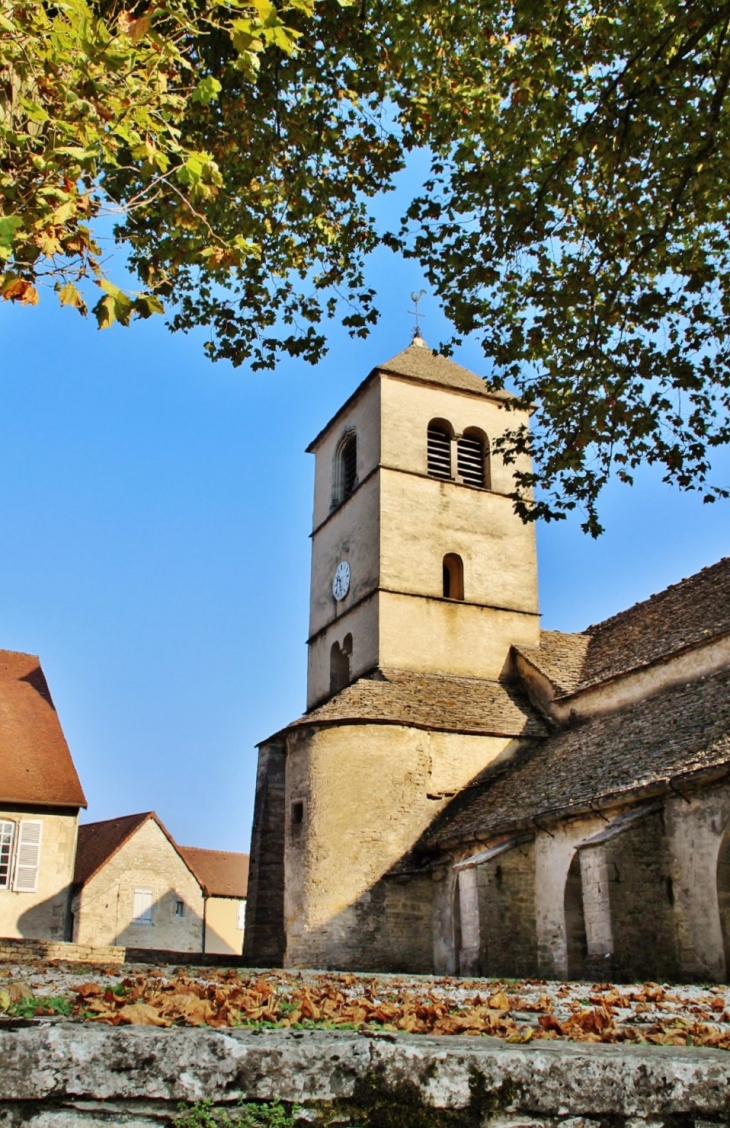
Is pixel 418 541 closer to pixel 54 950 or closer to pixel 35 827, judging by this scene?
pixel 35 827

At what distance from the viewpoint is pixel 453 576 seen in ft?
78.8

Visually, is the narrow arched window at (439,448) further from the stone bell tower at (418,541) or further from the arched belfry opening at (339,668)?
the arched belfry opening at (339,668)

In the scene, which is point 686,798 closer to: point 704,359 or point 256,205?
point 704,359

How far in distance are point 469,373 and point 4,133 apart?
2286cm

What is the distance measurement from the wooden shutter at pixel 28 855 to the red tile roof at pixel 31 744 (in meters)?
0.52

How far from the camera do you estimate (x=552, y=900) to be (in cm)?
1559

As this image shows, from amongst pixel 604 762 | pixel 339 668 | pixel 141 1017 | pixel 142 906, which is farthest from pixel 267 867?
pixel 141 1017

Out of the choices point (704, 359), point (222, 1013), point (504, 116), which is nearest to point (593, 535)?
point (704, 359)

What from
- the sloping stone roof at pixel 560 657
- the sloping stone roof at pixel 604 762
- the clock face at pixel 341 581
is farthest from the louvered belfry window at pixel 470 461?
the sloping stone roof at pixel 604 762

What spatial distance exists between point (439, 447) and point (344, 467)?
10.4 ft

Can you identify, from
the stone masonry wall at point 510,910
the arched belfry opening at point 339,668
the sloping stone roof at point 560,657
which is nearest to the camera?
the stone masonry wall at point 510,910

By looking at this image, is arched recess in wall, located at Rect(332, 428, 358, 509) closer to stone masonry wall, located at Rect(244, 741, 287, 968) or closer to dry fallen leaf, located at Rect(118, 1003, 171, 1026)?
stone masonry wall, located at Rect(244, 741, 287, 968)

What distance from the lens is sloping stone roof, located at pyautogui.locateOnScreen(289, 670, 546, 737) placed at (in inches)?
775

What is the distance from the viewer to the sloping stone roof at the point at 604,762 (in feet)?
45.3
